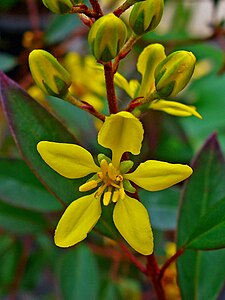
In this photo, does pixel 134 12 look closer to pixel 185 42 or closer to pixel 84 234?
pixel 84 234

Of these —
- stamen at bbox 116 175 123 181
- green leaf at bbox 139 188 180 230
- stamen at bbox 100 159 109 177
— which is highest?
stamen at bbox 100 159 109 177

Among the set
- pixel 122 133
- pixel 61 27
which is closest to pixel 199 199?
pixel 122 133

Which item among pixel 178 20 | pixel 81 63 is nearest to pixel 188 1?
pixel 178 20

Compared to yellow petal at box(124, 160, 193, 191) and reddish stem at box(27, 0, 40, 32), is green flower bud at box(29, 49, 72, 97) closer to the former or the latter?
yellow petal at box(124, 160, 193, 191)

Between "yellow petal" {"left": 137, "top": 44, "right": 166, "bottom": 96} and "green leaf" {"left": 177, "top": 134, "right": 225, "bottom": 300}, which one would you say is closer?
"yellow petal" {"left": 137, "top": 44, "right": 166, "bottom": 96}

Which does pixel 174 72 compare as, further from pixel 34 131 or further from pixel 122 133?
pixel 34 131

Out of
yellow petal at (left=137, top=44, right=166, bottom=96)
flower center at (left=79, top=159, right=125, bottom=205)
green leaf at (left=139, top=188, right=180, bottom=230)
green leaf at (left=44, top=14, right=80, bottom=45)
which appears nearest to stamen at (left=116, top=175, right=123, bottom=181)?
flower center at (left=79, top=159, right=125, bottom=205)
